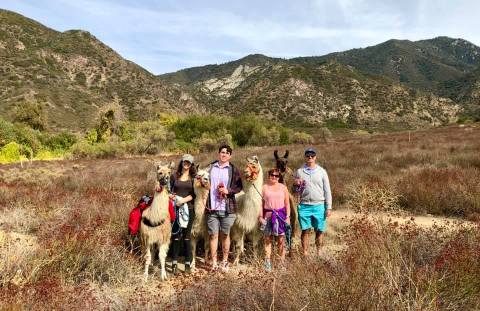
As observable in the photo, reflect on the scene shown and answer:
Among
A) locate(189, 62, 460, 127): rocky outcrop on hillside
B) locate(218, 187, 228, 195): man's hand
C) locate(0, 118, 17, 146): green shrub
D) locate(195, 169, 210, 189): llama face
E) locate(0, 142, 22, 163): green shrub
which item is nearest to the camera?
locate(218, 187, 228, 195): man's hand

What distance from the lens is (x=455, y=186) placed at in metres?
10.9

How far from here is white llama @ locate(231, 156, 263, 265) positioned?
20.5ft

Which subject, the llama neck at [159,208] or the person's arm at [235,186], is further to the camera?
the person's arm at [235,186]

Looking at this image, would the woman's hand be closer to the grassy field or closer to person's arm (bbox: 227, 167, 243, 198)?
person's arm (bbox: 227, 167, 243, 198)

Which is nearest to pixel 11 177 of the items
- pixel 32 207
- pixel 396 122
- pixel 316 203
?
pixel 32 207

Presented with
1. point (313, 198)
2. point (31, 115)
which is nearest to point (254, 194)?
point (313, 198)

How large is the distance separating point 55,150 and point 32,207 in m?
28.2

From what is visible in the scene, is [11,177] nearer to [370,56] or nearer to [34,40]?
[34,40]

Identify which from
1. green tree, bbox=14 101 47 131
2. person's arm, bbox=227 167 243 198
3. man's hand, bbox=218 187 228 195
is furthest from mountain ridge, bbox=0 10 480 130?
man's hand, bbox=218 187 228 195

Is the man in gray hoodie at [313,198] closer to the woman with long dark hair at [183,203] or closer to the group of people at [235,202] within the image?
the group of people at [235,202]

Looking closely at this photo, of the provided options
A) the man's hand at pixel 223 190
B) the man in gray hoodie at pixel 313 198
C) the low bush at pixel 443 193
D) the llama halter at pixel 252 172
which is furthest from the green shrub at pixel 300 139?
the man's hand at pixel 223 190

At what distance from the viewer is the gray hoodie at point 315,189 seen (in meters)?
6.43

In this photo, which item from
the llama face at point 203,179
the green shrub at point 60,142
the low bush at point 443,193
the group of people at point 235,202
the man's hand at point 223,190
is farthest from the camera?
the green shrub at point 60,142

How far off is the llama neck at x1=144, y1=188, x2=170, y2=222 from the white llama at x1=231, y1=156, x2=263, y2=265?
48.8 inches
